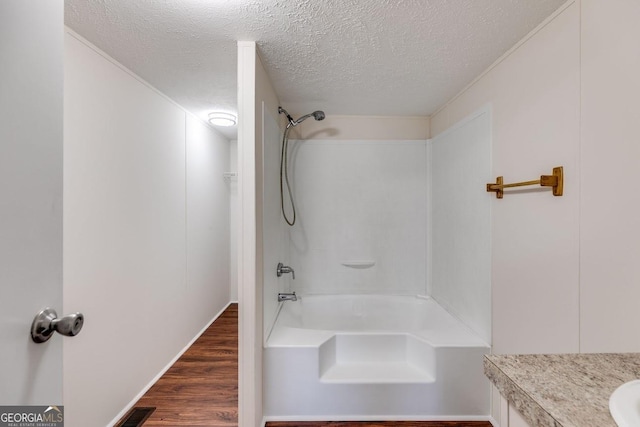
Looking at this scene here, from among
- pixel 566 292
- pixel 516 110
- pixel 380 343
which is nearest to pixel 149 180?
A: pixel 380 343

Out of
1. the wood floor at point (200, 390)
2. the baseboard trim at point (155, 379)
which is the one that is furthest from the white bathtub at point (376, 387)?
the baseboard trim at point (155, 379)

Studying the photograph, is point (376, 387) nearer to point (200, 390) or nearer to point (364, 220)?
point (200, 390)

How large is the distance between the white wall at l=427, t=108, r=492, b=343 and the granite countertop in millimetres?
1167

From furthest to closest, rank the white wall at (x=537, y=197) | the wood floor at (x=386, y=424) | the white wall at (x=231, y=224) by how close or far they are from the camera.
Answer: the white wall at (x=231, y=224) < the wood floor at (x=386, y=424) < the white wall at (x=537, y=197)

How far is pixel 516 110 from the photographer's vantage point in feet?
5.04

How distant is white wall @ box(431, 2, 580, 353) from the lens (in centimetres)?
119

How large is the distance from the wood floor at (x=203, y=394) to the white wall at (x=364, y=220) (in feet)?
3.16

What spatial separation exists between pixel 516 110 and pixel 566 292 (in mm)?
983

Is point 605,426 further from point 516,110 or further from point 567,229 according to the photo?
point 516,110

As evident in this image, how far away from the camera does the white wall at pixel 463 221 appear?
1843mm

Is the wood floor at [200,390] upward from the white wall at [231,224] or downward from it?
downward

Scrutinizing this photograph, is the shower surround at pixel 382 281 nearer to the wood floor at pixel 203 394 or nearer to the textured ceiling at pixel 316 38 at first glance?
the wood floor at pixel 203 394

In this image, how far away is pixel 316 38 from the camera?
1.46 metres

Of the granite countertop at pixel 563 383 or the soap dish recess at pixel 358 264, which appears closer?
the granite countertop at pixel 563 383
